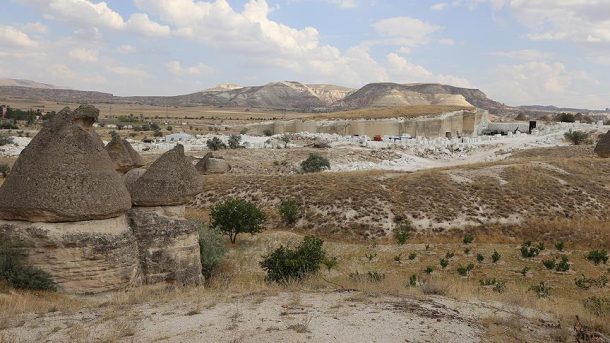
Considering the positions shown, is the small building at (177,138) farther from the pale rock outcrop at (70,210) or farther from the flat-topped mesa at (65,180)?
the pale rock outcrop at (70,210)

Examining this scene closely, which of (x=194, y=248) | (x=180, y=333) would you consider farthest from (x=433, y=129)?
(x=180, y=333)

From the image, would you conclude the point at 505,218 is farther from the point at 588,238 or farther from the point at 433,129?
the point at 433,129

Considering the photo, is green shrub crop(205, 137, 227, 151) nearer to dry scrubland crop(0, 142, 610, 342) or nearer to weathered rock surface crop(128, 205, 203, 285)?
dry scrubland crop(0, 142, 610, 342)

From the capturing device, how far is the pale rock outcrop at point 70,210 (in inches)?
334

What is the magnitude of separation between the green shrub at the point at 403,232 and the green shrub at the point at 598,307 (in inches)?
328

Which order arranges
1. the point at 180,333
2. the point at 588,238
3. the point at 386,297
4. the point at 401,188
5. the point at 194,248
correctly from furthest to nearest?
1. the point at 401,188
2. the point at 588,238
3. the point at 194,248
4. the point at 386,297
5. the point at 180,333

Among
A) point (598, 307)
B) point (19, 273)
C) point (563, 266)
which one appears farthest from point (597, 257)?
point (19, 273)

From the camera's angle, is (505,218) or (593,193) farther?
(593,193)

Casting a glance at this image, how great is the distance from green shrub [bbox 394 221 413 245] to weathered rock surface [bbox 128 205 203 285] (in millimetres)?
8722

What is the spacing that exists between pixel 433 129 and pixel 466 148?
17.0 meters

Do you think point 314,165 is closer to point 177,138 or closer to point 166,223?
point 177,138

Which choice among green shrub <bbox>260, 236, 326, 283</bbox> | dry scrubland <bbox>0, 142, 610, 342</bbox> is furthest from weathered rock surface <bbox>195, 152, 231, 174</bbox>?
green shrub <bbox>260, 236, 326, 283</bbox>

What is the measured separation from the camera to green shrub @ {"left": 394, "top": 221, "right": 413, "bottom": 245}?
698 inches

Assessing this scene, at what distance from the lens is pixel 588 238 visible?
18.5m
